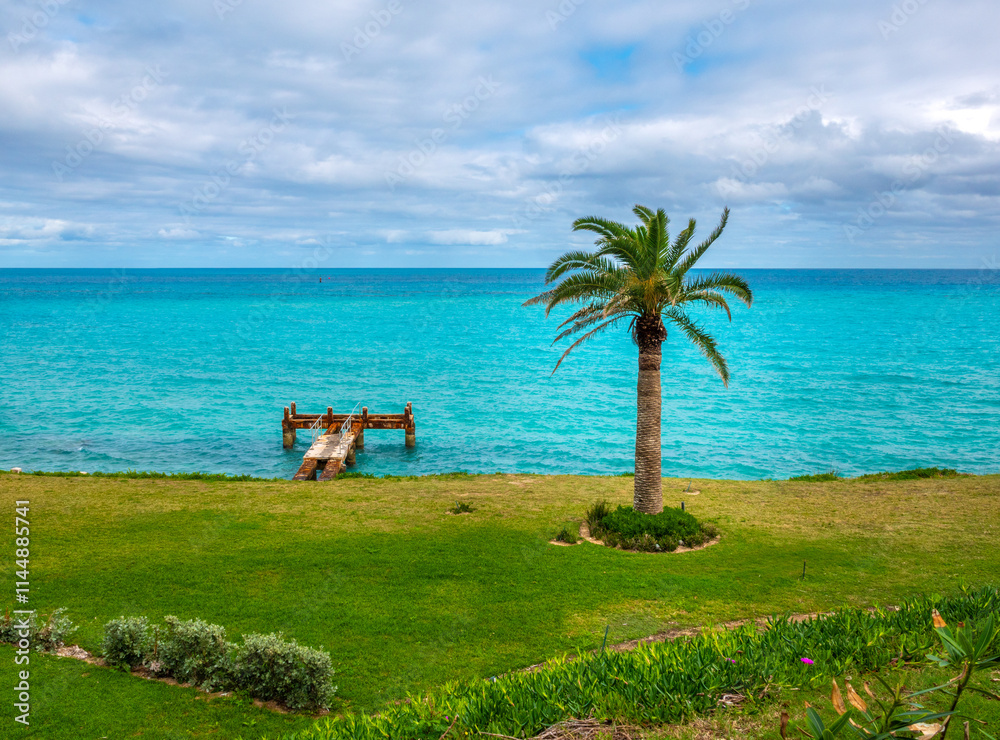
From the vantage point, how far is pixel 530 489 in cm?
2552

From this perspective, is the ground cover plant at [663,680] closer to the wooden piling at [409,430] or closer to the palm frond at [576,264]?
the palm frond at [576,264]

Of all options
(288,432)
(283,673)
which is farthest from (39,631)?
(288,432)

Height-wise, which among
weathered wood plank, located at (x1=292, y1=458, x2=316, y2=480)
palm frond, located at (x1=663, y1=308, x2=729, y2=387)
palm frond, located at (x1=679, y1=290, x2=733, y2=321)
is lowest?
weathered wood plank, located at (x1=292, y1=458, x2=316, y2=480)

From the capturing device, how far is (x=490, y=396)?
56.7 metres

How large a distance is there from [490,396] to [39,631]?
45.4 meters

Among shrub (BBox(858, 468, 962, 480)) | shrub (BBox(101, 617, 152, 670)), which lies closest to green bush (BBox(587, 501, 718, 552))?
shrub (BBox(101, 617, 152, 670))

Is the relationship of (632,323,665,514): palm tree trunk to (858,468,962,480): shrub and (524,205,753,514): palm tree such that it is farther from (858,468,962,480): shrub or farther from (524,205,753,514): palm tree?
(858,468,962,480): shrub

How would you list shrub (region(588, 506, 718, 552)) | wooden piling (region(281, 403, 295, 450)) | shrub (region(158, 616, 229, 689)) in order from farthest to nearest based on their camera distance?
1. wooden piling (region(281, 403, 295, 450))
2. shrub (region(588, 506, 718, 552))
3. shrub (region(158, 616, 229, 689))

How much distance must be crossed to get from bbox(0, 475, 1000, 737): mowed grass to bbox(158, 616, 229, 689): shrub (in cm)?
59

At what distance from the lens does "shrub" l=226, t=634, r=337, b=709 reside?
34.4 feet

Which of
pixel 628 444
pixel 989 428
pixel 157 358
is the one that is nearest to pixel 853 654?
pixel 628 444

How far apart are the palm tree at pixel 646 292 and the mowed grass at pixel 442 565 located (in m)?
3.29

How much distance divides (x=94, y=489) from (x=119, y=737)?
53.2 feet

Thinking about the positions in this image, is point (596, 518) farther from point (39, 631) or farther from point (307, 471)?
point (307, 471)
